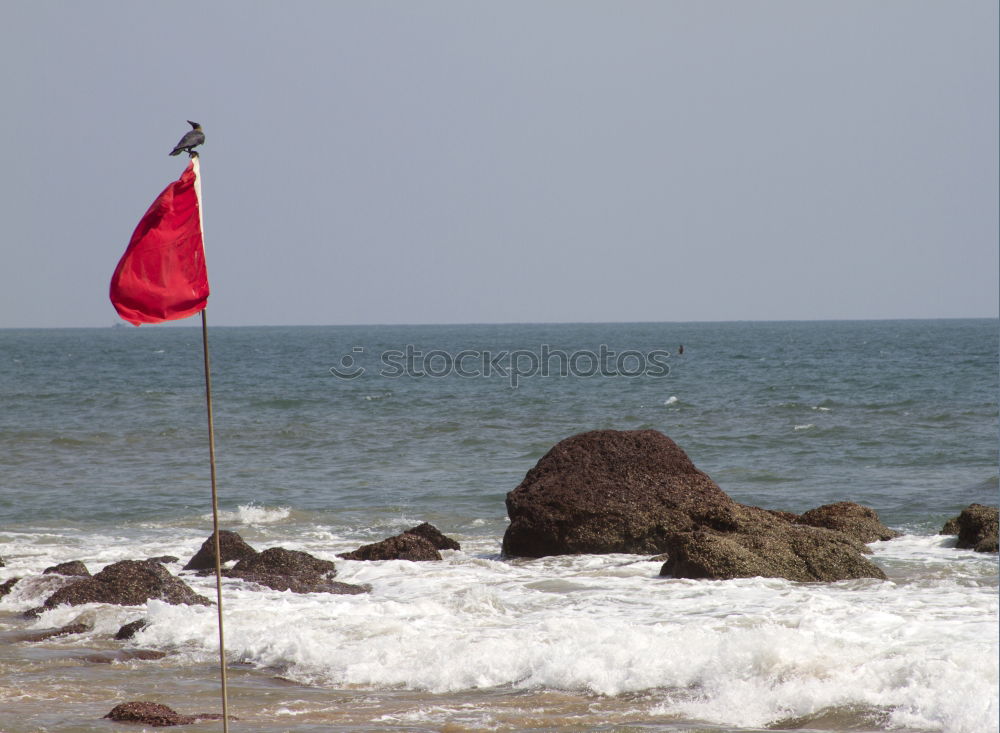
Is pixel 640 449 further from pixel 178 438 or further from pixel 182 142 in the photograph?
pixel 178 438

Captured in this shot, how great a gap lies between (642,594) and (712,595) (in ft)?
2.15

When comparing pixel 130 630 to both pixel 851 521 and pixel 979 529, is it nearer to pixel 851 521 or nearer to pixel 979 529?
pixel 851 521

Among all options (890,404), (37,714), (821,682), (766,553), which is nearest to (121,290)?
(37,714)

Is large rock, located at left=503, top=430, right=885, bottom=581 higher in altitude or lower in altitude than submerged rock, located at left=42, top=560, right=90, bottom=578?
higher

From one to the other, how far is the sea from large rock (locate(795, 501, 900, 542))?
1.49 feet

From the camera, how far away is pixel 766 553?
36.3 feet

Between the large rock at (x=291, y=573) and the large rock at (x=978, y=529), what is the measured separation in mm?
6695

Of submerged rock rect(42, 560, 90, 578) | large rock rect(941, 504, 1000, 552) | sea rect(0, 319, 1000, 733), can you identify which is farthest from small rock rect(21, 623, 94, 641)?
large rock rect(941, 504, 1000, 552)

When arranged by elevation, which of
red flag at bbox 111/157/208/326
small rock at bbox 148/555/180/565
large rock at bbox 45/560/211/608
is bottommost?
small rock at bbox 148/555/180/565

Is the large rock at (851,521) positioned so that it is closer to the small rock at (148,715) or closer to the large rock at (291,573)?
the large rock at (291,573)

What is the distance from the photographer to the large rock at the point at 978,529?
12.2 metres

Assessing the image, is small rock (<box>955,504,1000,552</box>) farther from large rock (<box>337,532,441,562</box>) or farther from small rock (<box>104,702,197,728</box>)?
small rock (<box>104,702,197,728</box>)

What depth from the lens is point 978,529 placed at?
41.3 ft

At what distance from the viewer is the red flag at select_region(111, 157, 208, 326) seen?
652 centimetres
